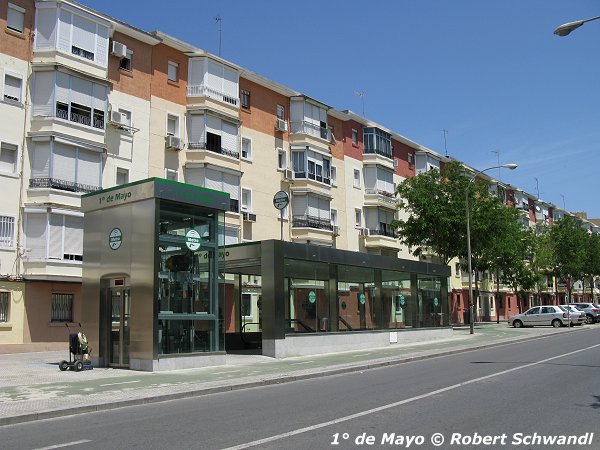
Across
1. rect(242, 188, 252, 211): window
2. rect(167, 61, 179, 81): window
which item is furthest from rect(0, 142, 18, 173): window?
rect(242, 188, 252, 211): window

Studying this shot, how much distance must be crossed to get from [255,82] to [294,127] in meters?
4.49

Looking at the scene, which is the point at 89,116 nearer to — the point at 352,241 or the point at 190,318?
the point at 190,318

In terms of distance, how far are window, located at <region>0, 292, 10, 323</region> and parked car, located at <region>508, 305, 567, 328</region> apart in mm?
37773

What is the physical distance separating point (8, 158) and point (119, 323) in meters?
13.0

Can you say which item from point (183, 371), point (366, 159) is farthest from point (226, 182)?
point (183, 371)

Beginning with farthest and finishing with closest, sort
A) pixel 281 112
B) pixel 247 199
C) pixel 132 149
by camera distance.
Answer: pixel 281 112 < pixel 247 199 < pixel 132 149

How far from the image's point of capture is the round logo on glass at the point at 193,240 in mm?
18703

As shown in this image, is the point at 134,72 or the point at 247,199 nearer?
the point at 134,72

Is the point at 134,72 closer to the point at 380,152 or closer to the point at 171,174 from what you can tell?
the point at 171,174

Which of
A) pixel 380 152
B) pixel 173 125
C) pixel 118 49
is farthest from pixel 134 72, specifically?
pixel 380 152

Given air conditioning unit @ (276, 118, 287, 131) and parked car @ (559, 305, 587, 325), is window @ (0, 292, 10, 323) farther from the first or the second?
parked car @ (559, 305, 587, 325)

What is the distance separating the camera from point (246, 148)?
131 ft

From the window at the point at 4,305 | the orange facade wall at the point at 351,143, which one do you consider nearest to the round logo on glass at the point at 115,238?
the window at the point at 4,305

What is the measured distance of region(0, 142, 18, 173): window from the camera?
27312mm
